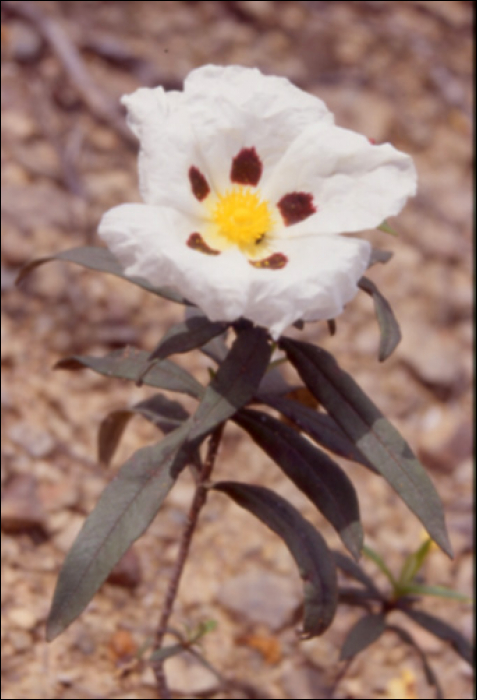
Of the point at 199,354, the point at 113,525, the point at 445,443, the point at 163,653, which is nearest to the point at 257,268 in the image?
the point at 113,525

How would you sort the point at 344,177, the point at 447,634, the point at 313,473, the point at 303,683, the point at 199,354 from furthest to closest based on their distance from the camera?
the point at 199,354, the point at 303,683, the point at 447,634, the point at 313,473, the point at 344,177

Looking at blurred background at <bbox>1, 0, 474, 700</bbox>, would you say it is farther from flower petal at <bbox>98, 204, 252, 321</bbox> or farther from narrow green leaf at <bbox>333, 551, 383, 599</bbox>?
flower petal at <bbox>98, 204, 252, 321</bbox>

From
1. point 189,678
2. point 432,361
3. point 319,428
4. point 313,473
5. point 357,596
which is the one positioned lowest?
point 189,678

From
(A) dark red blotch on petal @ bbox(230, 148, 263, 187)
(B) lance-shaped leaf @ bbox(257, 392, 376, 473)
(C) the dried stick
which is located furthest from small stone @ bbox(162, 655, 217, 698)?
(C) the dried stick

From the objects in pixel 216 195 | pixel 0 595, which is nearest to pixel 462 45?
pixel 216 195

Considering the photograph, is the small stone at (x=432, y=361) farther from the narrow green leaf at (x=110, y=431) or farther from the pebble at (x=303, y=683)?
the narrow green leaf at (x=110, y=431)

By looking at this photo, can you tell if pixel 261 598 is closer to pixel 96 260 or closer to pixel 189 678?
pixel 189 678

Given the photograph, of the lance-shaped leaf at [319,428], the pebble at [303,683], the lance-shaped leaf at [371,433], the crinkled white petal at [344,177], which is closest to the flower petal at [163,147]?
the crinkled white petal at [344,177]
